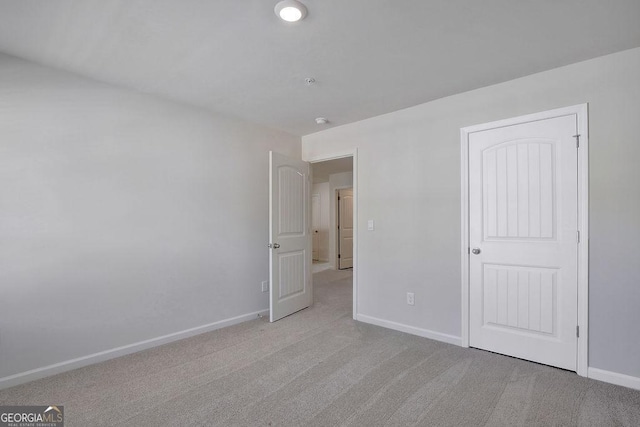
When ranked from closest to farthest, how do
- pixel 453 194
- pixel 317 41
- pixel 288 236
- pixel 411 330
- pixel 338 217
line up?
pixel 317 41 < pixel 453 194 < pixel 411 330 < pixel 288 236 < pixel 338 217

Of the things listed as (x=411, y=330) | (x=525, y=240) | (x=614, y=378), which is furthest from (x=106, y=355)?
(x=614, y=378)

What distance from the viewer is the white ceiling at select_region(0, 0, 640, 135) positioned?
68.6 inches

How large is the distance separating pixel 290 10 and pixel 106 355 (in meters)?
2.94

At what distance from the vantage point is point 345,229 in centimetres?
787

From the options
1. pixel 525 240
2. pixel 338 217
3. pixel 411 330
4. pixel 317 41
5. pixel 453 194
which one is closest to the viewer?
pixel 317 41

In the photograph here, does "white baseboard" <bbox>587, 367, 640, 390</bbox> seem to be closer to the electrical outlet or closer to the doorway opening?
the electrical outlet

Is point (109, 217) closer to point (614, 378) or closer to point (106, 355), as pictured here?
point (106, 355)

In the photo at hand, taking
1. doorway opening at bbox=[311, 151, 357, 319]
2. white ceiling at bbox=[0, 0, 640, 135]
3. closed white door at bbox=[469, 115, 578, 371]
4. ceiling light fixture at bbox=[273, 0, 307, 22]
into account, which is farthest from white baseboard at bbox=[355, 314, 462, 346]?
doorway opening at bbox=[311, 151, 357, 319]

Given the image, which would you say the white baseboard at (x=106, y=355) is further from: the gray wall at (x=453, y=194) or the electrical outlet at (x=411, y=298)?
the electrical outlet at (x=411, y=298)

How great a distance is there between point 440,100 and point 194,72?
7.28ft

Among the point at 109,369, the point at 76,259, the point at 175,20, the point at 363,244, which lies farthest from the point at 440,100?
the point at 109,369

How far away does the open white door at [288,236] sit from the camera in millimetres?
3564

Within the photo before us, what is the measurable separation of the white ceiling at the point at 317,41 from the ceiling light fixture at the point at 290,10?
0.04 metres

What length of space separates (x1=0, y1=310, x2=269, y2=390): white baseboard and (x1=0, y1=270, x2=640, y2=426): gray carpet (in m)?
0.06
